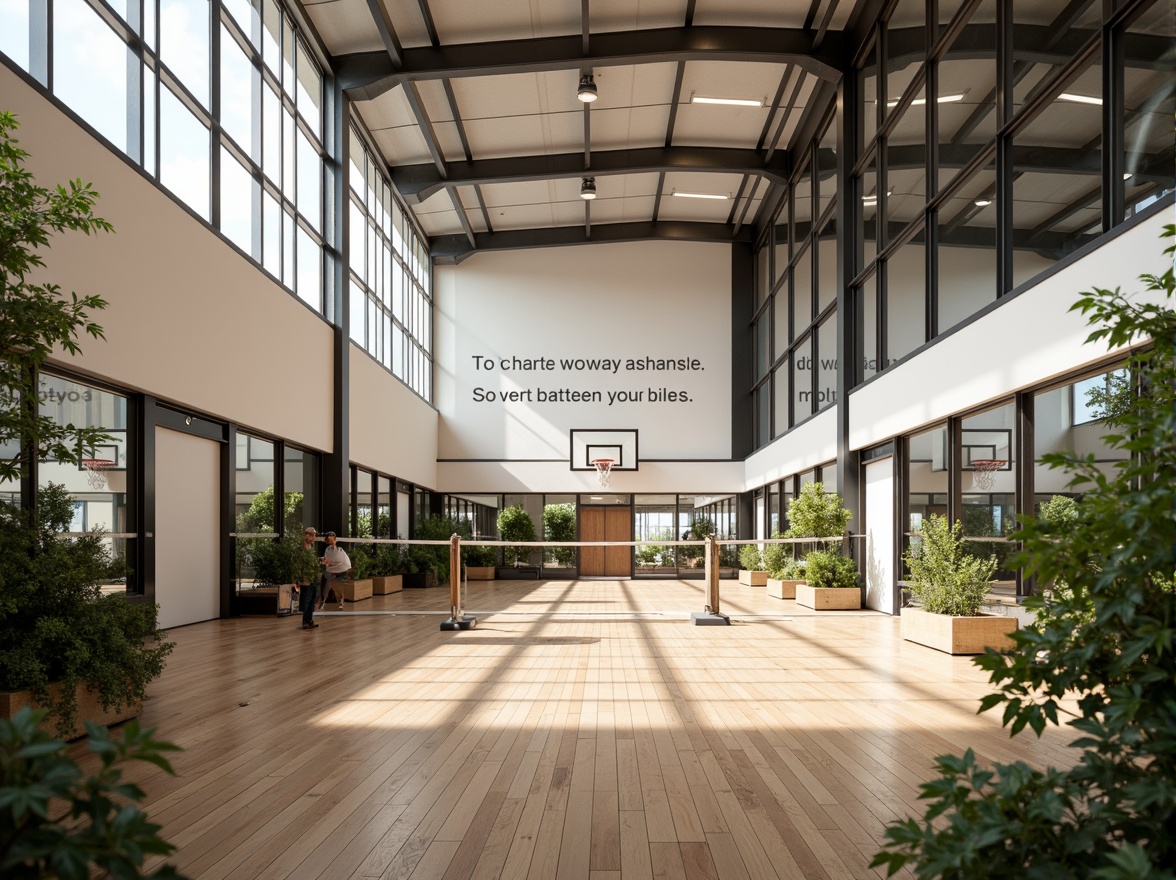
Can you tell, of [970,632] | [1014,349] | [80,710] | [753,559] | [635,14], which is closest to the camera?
[80,710]

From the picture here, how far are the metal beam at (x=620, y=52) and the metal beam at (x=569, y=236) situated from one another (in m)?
9.25

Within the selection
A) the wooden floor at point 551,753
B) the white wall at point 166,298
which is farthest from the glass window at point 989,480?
the white wall at point 166,298

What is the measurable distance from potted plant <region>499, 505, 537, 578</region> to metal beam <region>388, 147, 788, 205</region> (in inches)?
339

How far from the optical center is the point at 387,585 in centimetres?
1719

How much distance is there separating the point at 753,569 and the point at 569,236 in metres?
9.36

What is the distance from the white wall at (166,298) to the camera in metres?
7.61

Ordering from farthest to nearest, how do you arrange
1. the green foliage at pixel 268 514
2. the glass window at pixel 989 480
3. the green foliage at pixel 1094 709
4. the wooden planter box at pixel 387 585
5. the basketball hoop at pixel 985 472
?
the wooden planter box at pixel 387 585, the green foliage at pixel 268 514, the basketball hoop at pixel 985 472, the glass window at pixel 989 480, the green foliage at pixel 1094 709

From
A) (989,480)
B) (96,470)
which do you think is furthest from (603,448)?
(96,470)

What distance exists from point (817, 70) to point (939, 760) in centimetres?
1423

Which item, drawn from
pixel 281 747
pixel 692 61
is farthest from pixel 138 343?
pixel 692 61

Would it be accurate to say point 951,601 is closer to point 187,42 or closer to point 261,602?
point 261,602

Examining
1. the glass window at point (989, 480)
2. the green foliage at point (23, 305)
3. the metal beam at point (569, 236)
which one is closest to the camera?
the green foliage at point (23, 305)

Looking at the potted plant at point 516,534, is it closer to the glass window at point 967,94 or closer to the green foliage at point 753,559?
the green foliage at point 753,559

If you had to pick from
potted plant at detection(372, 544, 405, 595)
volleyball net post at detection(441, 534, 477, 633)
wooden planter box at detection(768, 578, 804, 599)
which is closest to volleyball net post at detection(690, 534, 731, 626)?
volleyball net post at detection(441, 534, 477, 633)
